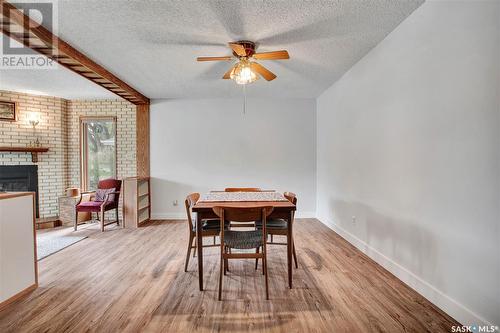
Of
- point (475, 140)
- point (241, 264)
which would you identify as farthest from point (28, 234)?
point (475, 140)

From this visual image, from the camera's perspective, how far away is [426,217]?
221cm

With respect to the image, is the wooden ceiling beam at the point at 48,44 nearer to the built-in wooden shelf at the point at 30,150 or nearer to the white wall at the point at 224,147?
the white wall at the point at 224,147

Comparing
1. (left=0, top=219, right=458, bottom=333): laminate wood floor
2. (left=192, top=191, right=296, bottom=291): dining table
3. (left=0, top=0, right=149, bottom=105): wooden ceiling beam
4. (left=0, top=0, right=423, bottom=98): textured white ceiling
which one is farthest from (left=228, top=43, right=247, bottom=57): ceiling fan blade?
(left=0, top=219, right=458, bottom=333): laminate wood floor

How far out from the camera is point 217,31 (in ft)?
8.68

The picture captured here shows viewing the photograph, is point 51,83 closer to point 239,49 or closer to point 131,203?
point 131,203

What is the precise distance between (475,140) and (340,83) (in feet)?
8.74

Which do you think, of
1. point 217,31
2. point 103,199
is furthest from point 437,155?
point 103,199

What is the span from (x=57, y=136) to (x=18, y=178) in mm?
987

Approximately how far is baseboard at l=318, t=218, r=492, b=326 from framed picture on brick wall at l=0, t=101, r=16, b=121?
20.1ft

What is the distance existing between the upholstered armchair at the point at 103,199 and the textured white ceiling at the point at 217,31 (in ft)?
6.73

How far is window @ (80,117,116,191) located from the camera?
214 inches

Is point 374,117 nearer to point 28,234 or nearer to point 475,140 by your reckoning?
point 475,140

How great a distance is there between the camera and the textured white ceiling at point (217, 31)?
2250mm

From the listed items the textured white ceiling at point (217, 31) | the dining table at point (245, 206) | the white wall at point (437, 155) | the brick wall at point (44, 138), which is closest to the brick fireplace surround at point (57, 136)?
the brick wall at point (44, 138)
